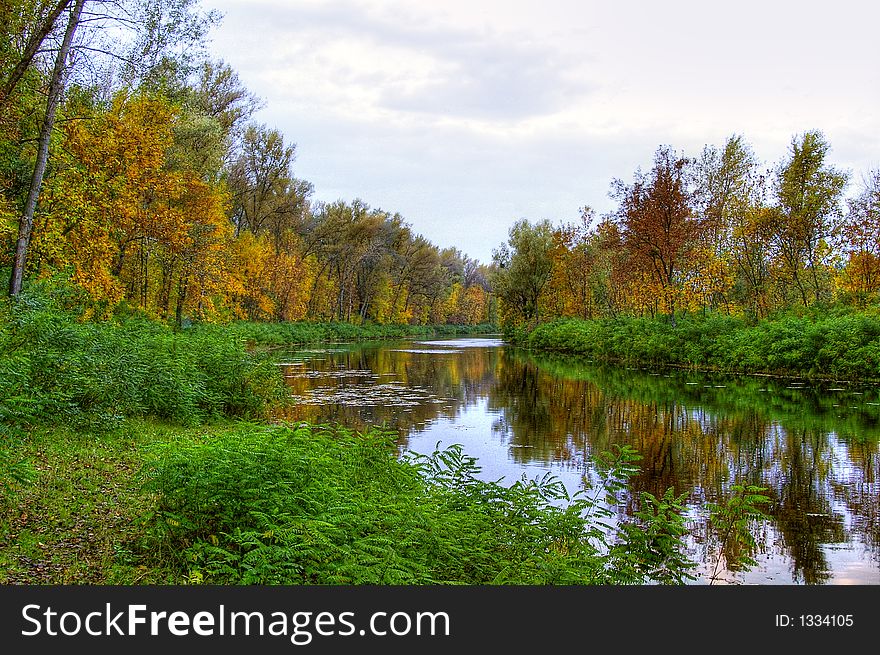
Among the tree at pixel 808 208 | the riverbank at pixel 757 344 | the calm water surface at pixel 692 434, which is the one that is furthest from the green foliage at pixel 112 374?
the tree at pixel 808 208

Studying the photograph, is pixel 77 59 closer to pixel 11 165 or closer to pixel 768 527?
pixel 11 165

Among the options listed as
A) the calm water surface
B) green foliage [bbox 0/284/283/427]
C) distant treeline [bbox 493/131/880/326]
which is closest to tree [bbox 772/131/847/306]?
distant treeline [bbox 493/131/880/326]

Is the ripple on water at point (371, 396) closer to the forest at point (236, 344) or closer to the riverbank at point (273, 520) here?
the forest at point (236, 344)

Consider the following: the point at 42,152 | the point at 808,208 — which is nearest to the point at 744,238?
the point at 808,208

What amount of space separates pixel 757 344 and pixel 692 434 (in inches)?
514

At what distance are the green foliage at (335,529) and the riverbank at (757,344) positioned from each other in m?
18.8

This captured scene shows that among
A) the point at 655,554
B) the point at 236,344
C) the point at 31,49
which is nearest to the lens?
the point at 655,554

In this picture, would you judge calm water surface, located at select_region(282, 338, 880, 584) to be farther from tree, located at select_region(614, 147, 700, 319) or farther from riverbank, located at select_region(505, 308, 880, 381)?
tree, located at select_region(614, 147, 700, 319)

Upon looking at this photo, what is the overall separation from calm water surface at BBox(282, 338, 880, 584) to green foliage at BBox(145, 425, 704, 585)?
1.35 metres

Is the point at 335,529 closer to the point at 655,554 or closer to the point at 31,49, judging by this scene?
the point at 655,554

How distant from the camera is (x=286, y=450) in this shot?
6934 millimetres

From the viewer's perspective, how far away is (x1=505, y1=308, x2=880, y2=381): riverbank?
22391 millimetres

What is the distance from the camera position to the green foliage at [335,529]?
5.28 m

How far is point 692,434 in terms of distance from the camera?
14.5 meters
